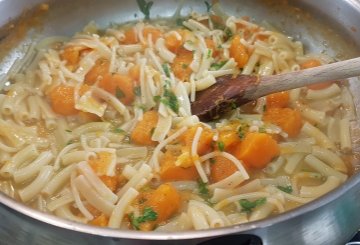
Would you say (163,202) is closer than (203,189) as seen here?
Yes

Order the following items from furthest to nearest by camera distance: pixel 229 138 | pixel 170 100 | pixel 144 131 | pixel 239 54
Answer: pixel 239 54
pixel 170 100
pixel 144 131
pixel 229 138

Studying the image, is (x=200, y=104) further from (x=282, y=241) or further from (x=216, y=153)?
(x=282, y=241)

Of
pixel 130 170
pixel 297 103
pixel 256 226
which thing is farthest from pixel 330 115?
pixel 256 226

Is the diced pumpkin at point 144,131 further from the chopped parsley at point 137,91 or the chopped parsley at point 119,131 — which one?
the chopped parsley at point 137,91

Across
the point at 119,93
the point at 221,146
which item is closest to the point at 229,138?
the point at 221,146

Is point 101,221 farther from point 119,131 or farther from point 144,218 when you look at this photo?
point 119,131

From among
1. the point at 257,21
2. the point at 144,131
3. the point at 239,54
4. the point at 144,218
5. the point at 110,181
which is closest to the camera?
the point at 144,218

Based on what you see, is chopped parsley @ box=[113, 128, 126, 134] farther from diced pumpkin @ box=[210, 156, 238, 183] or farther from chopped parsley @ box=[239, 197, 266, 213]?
chopped parsley @ box=[239, 197, 266, 213]
